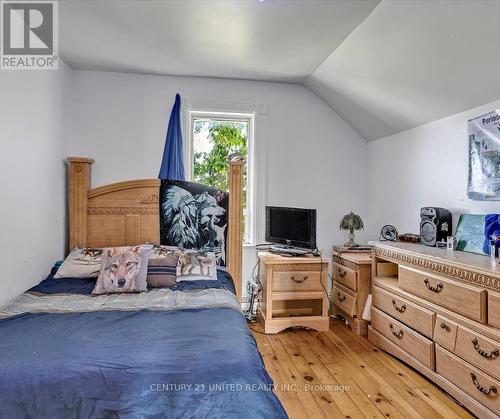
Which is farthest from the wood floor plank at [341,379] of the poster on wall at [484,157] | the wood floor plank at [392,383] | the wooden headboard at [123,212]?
the poster on wall at [484,157]

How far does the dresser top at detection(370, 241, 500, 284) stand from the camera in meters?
1.95

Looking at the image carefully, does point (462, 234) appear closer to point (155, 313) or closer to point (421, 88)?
point (421, 88)

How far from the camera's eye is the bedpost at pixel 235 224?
318 centimetres

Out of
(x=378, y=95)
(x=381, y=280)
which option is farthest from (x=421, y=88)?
(x=381, y=280)

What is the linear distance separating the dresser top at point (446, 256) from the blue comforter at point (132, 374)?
4.45 feet

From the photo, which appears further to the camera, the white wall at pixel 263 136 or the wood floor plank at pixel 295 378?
the white wall at pixel 263 136

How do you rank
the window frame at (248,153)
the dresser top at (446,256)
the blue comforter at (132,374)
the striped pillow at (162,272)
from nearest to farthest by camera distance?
the blue comforter at (132,374) < the dresser top at (446,256) < the striped pillow at (162,272) < the window frame at (248,153)

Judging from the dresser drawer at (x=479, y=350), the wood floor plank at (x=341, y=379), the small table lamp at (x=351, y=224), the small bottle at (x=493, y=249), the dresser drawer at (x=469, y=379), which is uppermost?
the small table lamp at (x=351, y=224)

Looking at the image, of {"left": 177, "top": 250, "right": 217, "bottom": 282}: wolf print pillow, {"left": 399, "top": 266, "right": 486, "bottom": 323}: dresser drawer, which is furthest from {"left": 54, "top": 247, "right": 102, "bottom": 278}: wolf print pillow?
{"left": 399, "top": 266, "right": 486, "bottom": 323}: dresser drawer

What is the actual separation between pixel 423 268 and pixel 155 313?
5.97 feet

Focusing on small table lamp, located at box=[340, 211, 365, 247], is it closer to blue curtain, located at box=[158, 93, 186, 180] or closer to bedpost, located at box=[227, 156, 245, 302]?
bedpost, located at box=[227, 156, 245, 302]

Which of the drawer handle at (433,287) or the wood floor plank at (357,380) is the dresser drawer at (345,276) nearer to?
the wood floor plank at (357,380)

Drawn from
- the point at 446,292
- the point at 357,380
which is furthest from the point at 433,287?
the point at 357,380

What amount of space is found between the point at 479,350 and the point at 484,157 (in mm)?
1282
